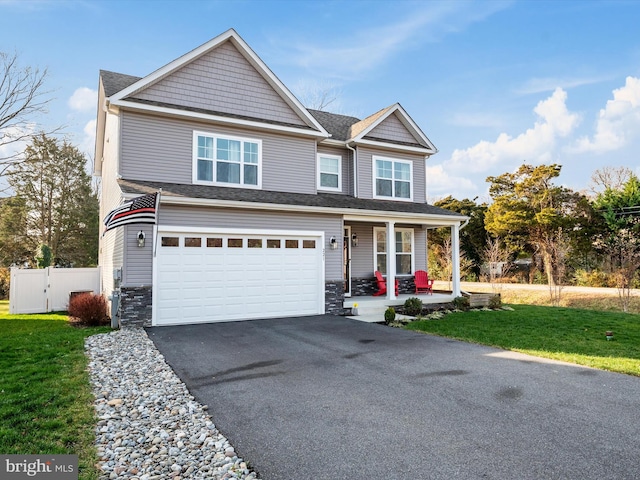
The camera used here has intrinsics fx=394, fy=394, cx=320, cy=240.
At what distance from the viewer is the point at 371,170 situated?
587 inches

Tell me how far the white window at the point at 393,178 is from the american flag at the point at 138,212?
27.8 ft

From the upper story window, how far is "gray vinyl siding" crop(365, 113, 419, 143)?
4991mm

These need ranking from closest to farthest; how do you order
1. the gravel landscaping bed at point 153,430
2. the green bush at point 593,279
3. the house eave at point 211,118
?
the gravel landscaping bed at point 153,430 → the house eave at point 211,118 → the green bush at point 593,279

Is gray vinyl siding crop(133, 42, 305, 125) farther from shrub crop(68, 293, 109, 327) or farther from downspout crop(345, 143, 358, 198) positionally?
shrub crop(68, 293, 109, 327)

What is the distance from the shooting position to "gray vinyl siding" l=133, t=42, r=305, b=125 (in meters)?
11.4

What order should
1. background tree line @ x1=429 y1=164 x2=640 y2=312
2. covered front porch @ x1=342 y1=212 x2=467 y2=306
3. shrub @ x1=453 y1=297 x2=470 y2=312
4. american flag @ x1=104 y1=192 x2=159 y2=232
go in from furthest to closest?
background tree line @ x1=429 y1=164 x2=640 y2=312
shrub @ x1=453 y1=297 x2=470 y2=312
covered front porch @ x1=342 y1=212 x2=467 y2=306
american flag @ x1=104 y1=192 x2=159 y2=232

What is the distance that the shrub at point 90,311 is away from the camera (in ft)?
34.9

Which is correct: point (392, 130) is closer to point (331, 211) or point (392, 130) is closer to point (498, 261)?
point (331, 211)

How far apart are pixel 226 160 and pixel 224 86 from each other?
234cm

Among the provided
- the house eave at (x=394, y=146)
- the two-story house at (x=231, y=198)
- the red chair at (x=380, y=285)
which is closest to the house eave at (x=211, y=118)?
the two-story house at (x=231, y=198)

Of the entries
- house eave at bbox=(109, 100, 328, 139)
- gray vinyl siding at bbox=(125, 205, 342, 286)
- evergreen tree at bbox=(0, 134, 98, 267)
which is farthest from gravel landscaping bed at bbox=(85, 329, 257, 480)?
evergreen tree at bbox=(0, 134, 98, 267)

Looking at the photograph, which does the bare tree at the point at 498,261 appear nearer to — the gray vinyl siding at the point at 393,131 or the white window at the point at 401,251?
the white window at the point at 401,251

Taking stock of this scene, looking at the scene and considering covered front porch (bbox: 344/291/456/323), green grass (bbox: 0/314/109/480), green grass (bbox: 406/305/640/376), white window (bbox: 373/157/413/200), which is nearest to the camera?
green grass (bbox: 0/314/109/480)

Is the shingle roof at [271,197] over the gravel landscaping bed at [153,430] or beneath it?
over
